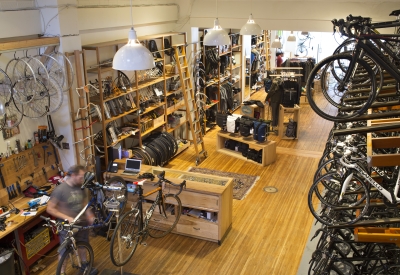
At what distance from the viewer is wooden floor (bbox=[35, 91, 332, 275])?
18.3 ft

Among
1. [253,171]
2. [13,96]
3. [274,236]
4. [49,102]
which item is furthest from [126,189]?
[253,171]

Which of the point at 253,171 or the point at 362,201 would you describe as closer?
the point at 362,201

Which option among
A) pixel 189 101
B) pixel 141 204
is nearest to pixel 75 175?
pixel 141 204

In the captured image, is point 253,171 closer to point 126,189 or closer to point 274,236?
point 274,236

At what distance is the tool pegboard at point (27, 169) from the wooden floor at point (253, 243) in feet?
3.81

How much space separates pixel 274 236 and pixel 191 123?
3760 mm

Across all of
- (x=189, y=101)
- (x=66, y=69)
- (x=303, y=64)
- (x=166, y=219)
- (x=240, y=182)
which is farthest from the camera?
(x=303, y=64)

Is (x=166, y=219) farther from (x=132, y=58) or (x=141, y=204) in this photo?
(x=132, y=58)

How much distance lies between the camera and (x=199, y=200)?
6.03m

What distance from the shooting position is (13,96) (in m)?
5.38

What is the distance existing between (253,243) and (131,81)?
4051 mm

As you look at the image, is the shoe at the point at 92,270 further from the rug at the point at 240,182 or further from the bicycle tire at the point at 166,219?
the rug at the point at 240,182

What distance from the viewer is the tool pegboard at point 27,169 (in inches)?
220

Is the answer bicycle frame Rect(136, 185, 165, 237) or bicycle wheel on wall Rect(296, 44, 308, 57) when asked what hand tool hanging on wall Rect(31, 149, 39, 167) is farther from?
bicycle wheel on wall Rect(296, 44, 308, 57)
